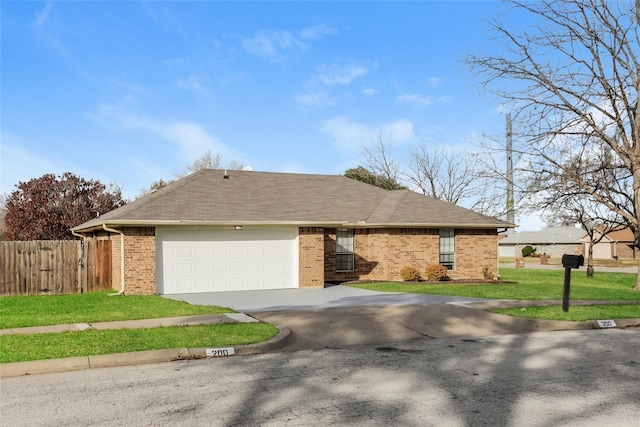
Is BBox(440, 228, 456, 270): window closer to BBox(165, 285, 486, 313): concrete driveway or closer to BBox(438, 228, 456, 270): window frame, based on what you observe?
BBox(438, 228, 456, 270): window frame

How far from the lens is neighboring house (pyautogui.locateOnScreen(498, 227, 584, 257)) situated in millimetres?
71200

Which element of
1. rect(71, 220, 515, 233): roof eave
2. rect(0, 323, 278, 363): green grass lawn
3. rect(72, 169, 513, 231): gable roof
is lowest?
rect(0, 323, 278, 363): green grass lawn

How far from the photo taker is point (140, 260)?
1766 cm

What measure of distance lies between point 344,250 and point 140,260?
8.50 metres

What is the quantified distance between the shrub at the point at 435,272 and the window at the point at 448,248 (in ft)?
3.15

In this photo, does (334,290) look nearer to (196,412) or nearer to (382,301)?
(382,301)

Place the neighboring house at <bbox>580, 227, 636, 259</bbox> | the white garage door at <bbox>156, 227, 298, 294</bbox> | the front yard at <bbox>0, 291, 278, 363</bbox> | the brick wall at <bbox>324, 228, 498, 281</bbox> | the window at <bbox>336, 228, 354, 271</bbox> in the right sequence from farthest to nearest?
the neighboring house at <bbox>580, 227, 636, 259</bbox> → the window at <bbox>336, 228, 354, 271</bbox> → the brick wall at <bbox>324, 228, 498, 281</bbox> → the white garage door at <bbox>156, 227, 298, 294</bbox> → the front yard at <bbox>0, 291, 278, 363</bbox>

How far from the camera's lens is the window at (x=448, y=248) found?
23656mm

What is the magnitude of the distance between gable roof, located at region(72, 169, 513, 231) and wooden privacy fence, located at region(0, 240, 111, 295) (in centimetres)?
132

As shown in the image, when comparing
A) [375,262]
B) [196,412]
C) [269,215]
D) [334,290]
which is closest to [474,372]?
[196,412]

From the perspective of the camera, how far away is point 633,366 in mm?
8148

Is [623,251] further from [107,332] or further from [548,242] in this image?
[107,332]

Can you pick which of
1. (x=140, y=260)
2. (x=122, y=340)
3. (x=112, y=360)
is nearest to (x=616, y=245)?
(x=140, y=260)

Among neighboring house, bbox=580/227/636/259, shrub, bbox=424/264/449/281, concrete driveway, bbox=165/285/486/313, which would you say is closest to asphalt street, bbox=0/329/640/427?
concrete driveway, bbox=165/285/486/313
